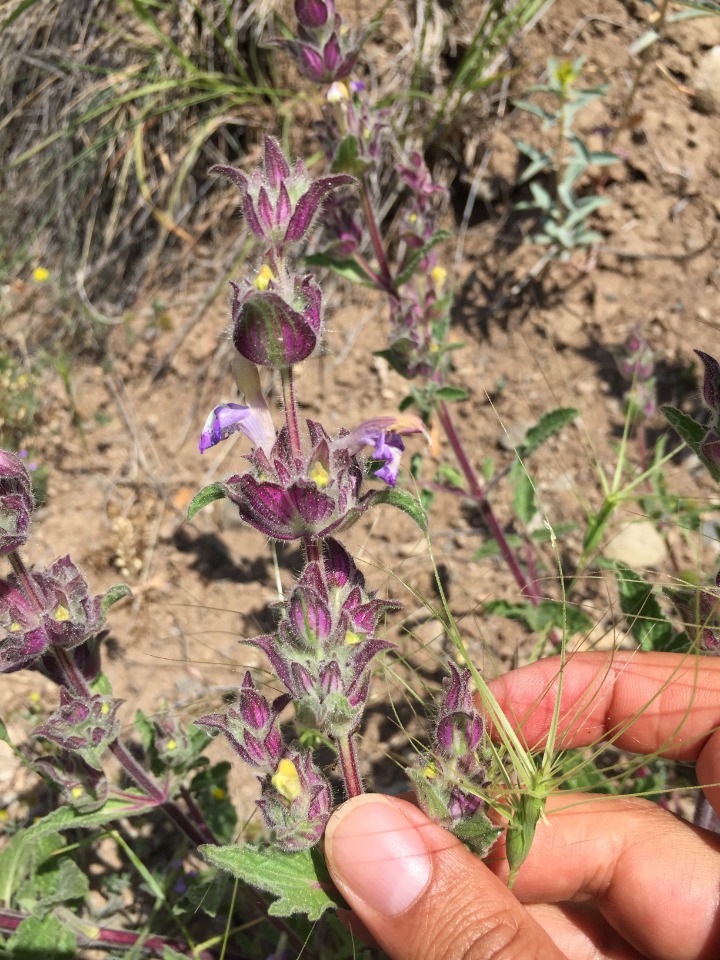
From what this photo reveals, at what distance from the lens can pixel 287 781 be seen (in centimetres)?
170

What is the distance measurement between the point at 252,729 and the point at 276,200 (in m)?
1.16

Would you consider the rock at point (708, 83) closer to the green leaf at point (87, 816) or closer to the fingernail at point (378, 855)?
the fingernail at point (378, 855)

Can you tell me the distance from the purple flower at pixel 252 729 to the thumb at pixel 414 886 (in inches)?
8.2

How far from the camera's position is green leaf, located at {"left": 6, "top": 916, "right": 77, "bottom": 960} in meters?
2.15

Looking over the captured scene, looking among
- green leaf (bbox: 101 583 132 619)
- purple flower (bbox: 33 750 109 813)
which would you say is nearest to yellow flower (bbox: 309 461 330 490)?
green leaf (bbox: 101 583 132 619)

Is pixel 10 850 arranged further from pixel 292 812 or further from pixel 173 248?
pixel 173 248

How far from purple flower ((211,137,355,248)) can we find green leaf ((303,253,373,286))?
1187mm

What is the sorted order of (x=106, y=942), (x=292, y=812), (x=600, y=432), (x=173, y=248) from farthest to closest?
(x=173, y=248) < (x=600, y=432) < (x=106, y=942) < (x=292, y=812)

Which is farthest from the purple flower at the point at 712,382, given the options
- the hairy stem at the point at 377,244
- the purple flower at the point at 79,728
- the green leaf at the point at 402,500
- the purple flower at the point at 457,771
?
the purple flower at the point at 79,728

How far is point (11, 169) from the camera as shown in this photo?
457 cm

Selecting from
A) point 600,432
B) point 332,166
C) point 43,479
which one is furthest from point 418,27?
point 43,479

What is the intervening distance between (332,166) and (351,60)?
37cm

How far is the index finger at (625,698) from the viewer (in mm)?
1965

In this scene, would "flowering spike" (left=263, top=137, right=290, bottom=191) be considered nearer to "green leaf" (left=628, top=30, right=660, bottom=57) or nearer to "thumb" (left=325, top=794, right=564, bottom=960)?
"thumb" (left=325, top=794, right=564, bottom=960)
